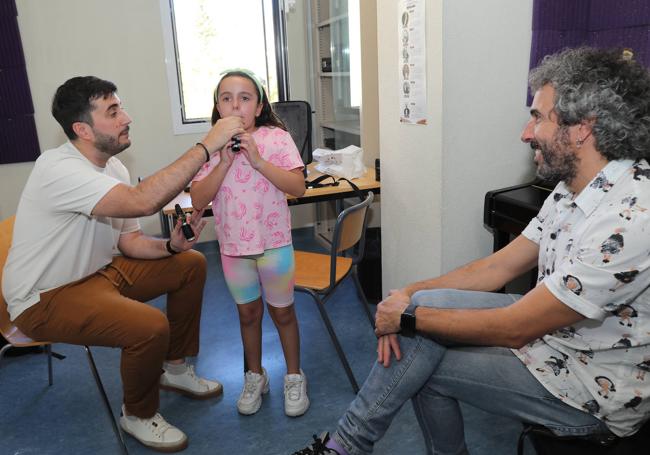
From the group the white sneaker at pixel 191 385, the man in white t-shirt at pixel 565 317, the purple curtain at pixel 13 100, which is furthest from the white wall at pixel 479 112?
the purple curtain at pixel 13 100

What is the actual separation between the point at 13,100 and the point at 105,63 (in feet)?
2.03

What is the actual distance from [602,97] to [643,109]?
9 cm

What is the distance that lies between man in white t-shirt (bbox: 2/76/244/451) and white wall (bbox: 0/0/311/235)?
194cm

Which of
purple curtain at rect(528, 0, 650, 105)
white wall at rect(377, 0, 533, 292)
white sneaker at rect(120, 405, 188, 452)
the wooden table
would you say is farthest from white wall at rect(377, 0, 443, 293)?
white sneaker at rect(120, 405, 188, 452)

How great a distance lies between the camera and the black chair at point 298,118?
3273mm

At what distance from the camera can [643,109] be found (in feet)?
→ 3.79

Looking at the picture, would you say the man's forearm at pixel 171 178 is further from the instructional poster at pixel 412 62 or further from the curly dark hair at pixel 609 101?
the curly dark hair at pixel 609 101

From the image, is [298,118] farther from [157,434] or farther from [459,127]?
[157,434]

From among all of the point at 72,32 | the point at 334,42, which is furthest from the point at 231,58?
the point at 72,32

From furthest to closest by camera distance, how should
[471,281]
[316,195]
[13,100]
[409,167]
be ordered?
[13,100] → [316,195] → [409,167] → [471,281]

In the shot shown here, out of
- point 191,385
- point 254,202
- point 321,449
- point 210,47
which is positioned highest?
point 210,47

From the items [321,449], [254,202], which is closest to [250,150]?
[254,202]

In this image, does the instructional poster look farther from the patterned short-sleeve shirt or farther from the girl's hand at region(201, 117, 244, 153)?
the patterned short-sleeve shirt

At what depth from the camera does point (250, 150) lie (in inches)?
68.1
